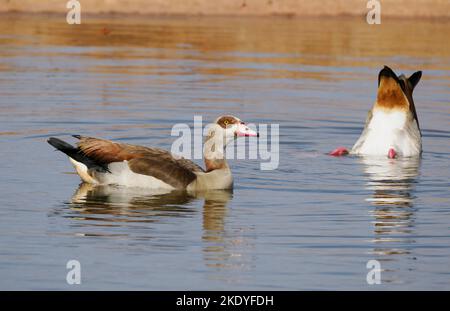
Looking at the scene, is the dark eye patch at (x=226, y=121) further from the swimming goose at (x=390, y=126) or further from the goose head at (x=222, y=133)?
the swimming goose at (x=390, y=126)

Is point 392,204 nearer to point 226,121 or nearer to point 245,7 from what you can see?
point 226,121

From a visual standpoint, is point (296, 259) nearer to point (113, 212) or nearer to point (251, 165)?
point (113, 212)

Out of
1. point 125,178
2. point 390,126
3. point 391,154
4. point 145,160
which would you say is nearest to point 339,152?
point 391,154

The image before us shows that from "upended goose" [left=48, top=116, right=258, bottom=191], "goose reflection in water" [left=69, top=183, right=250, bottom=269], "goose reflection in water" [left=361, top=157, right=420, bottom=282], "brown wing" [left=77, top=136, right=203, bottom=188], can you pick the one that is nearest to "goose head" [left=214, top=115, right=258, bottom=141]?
"upended goose" [left=48, top=116, right=258, bottom=191]

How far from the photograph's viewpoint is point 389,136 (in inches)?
644

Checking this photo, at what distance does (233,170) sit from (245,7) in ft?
58.2

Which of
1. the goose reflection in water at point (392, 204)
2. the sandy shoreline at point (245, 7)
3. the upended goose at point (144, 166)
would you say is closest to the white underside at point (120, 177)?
the upended goose at point (144, 166)

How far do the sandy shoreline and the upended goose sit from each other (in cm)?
1809

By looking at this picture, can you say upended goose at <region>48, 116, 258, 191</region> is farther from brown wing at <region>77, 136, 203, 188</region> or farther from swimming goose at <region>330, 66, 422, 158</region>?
swimming goose at <region>330, 66, 422, 158</region>

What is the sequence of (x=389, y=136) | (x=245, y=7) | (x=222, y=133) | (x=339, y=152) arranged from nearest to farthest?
(x=222, y=133) < (x=339, y=152) < (x=389, y=136) < (x=245, y=7)

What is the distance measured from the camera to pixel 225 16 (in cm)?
3244

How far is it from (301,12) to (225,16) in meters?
2.04

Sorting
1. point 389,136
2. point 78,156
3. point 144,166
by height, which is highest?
point 389,136

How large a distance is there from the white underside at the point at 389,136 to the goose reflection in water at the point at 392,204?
0.73 feet
